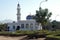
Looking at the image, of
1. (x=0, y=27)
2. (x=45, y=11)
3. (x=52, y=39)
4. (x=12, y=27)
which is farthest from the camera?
(x=12, y=27)

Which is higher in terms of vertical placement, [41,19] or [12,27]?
[41,19]

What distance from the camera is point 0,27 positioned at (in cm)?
5841

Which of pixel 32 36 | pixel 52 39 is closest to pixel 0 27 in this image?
pixel 32 36

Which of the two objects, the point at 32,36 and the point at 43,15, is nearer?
the point at 32,36

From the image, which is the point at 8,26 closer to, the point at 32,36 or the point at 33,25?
the point at 33,25

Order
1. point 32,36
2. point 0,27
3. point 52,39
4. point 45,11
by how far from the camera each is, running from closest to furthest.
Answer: point 52,39
point 32,36
point 45,11
point 0,27

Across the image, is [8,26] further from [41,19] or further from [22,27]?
[41,19]

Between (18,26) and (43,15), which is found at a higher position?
(43,15)

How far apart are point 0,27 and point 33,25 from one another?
1000cm

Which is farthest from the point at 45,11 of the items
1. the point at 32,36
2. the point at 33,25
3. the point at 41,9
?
the point at 33,25

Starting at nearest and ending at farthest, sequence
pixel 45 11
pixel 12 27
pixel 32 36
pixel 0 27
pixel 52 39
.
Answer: pixel 52 39 → pixel 32 36 → pixel 45 11 → pixel 0 27 → pixel 12 27

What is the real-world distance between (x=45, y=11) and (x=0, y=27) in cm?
2072

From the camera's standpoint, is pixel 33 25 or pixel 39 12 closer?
pixel 39 12

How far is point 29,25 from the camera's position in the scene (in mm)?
60562
